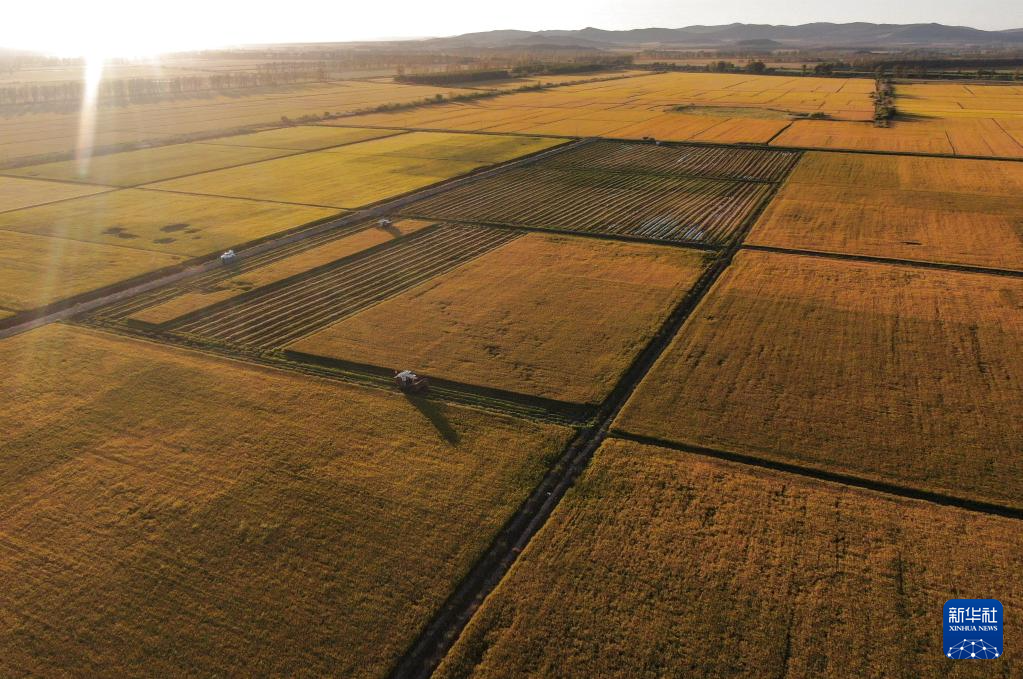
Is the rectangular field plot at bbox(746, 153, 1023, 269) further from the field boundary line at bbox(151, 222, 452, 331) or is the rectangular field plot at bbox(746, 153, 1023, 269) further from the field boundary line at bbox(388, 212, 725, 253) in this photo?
the field boundary line at bbox(151, 222, 452, 331)

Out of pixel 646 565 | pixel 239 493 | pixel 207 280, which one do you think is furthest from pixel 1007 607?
pixel 207 280

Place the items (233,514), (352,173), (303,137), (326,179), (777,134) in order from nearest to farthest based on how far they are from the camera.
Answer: (233,514) → (326,179) → (352,173) → (777,134) → (303,137)

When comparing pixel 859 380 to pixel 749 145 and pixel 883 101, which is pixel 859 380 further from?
pixel 883 101

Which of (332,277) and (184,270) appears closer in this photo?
(332,277)

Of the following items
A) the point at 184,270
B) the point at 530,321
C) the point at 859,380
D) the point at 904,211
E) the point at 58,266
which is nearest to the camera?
the point at 859,380

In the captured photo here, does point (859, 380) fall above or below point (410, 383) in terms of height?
below

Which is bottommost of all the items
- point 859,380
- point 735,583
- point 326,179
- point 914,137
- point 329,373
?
point 735,583

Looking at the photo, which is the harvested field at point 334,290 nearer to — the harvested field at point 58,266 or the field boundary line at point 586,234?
the field boundary line at point 586,234

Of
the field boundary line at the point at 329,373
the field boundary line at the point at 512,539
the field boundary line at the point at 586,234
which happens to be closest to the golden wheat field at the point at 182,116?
the field boundary line at the point at 586,234

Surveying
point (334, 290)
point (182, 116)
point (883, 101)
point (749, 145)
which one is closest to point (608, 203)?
point (334, 290)
